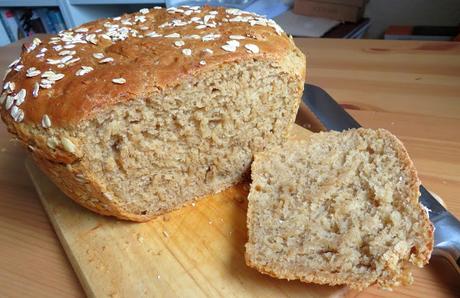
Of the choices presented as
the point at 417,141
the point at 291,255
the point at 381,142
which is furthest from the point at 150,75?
the point at 417,141

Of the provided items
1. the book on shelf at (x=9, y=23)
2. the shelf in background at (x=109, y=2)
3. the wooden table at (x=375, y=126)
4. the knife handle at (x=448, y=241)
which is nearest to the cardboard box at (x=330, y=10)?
the wooden table at (x=375, y=126)

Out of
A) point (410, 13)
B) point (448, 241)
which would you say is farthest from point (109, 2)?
point (448, 241)

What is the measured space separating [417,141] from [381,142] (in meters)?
0.43

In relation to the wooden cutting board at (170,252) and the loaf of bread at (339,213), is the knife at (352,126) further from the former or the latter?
the wooden cutting board at (170,252)

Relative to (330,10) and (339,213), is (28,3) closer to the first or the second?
(330,10)

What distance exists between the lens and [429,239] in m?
1.14

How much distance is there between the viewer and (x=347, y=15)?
3.85 m

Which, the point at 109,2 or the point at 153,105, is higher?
the point at 153,105

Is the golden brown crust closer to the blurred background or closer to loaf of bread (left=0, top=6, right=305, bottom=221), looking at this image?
loaf of bread (left=0, top=6, right=305, bottom=221)

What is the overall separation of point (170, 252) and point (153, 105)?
1.80ft

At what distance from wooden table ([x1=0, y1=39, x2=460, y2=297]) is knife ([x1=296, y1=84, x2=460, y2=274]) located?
104mm

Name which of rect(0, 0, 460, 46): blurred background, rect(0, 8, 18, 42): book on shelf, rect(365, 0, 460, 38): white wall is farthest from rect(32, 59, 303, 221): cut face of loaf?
rect(0, 8, 18, 42): book on shelf

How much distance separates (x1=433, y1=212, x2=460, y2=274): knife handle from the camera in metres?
1.23

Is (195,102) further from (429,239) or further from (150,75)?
(429,239)
